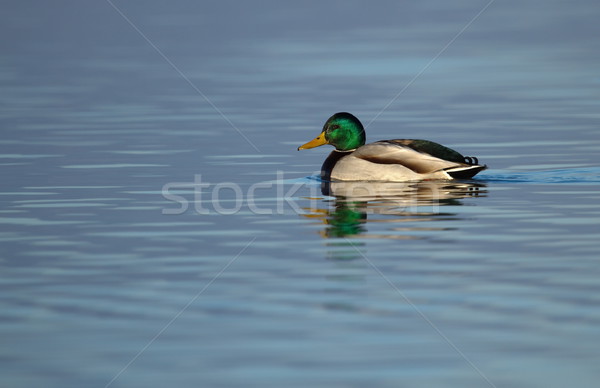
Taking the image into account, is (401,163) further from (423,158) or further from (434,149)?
(434,149)

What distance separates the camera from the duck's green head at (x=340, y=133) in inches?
645

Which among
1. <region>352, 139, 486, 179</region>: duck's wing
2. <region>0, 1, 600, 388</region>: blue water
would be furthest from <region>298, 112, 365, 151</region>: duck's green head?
<region>352, 139, 486, 179</region>: duck's wing

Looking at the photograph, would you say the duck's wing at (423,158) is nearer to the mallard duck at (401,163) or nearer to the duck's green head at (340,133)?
the mallard duck at (401,163)

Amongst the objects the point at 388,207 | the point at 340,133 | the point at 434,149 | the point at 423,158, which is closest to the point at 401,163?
the point at 423,158

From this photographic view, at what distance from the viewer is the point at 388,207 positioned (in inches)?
504

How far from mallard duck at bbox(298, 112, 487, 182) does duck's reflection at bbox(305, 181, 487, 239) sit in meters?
0.13

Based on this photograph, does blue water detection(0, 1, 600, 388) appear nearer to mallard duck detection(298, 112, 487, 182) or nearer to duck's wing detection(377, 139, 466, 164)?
mallard duck detection(298, 112, 487, 182)

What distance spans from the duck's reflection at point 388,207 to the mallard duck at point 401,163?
13cm

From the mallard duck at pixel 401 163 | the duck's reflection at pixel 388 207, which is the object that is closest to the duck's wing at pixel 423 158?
the mallard duck at pixel 401 163

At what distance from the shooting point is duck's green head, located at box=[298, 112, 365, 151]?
16375 mm

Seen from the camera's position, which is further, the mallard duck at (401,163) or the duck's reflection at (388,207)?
the mallard duck at (401,163)

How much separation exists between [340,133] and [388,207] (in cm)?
373

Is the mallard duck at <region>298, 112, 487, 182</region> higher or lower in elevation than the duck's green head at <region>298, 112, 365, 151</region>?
lower

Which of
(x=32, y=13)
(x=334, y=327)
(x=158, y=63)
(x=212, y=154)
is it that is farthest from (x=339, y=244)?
(x=32, y=13)
